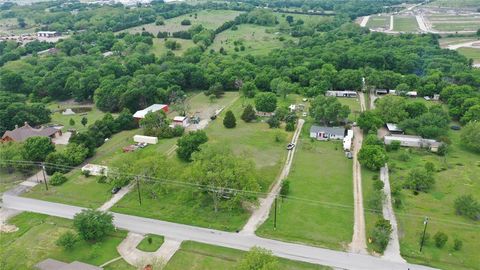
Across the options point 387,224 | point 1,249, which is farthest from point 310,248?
point 1,249

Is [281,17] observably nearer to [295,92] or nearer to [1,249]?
[295,92]

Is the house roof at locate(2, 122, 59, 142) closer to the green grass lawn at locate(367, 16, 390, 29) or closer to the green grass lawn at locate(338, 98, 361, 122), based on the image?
the green grass lawn at locate(338, 98, 361, 122)

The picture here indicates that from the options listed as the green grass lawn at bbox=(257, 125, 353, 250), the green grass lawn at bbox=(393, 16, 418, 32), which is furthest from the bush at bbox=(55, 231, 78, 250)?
the green grass lawn at bbox=(393, 16, 418, 32)

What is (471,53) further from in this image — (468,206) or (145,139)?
(145,139)

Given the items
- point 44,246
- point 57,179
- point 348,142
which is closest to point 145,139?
point 57,179

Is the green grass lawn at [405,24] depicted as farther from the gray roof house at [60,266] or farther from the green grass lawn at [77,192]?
the gray roof house at [60,266]

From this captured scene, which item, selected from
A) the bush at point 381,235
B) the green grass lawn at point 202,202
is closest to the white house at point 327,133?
the green grass lawn at point 202,202
